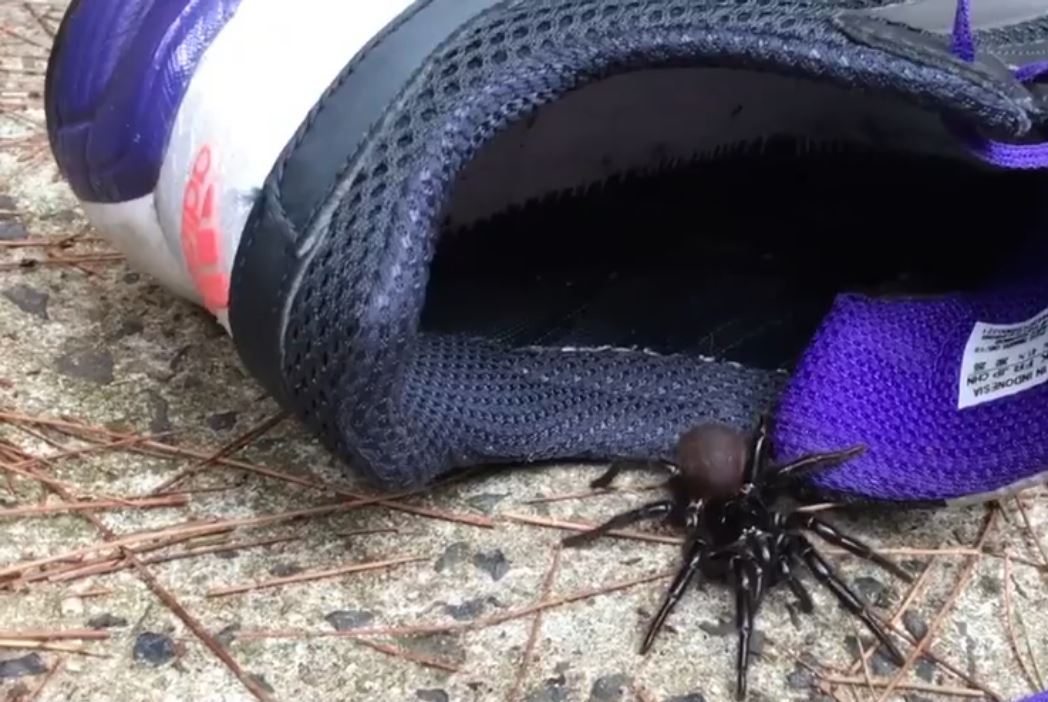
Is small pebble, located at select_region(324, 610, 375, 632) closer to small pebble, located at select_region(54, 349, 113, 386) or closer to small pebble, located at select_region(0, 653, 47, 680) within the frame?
small pebble, located at select_region(0, 653, 47, 680)

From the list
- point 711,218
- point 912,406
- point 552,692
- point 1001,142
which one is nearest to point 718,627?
point 552,692

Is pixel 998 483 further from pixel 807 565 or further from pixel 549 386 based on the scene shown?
pixel 549 386

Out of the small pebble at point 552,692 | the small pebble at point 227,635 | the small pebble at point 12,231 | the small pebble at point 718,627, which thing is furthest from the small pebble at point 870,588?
the small pebble at point 12,231

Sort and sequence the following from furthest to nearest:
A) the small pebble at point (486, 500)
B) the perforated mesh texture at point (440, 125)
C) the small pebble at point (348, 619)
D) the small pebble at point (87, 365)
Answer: the small pebble at point (87, 365) < the small pebble at point (486, 500) < the small pebble at point (348, 619) < the perforated mesh texture at point (440, 125)

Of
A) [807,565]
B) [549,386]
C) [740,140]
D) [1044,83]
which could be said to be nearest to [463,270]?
[549,386]

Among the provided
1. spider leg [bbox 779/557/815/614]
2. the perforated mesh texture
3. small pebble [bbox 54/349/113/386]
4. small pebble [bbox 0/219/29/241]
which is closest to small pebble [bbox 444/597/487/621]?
the perforated mesh texture

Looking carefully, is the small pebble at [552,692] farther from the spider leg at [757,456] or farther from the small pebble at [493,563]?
the spider leg at [757,456]

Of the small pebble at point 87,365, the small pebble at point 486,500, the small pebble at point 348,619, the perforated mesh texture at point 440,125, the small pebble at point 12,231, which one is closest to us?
the perforated mesh texture at point 440,125
